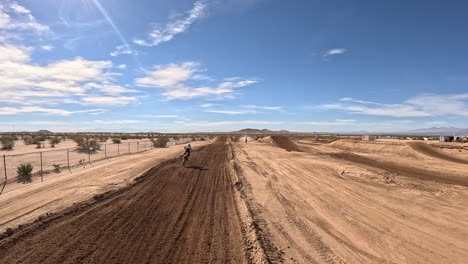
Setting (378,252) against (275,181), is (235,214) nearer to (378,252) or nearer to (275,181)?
(378,252)

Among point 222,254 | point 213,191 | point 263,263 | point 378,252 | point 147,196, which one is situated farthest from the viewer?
point 213,191

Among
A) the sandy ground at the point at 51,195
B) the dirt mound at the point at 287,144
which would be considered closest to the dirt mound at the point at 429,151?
the dirt mound at the point at 287,144

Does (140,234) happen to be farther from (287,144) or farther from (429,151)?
(287,144)

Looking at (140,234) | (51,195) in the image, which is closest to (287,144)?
(51,195)

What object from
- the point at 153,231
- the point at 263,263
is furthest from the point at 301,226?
the point at 153,231

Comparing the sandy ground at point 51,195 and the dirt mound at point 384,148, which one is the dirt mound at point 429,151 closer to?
the dirt mound at point 384,148

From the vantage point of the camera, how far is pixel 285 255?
6.89 metres

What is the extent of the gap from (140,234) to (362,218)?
26.0 ft

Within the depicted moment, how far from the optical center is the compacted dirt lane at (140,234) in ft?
21.1

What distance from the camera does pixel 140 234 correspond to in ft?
25.6

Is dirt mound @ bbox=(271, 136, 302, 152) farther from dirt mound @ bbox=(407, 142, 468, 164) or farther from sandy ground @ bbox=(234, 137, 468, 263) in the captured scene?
sandy ground @ bbox=(234, 137, 468, 263)

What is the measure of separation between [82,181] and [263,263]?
13461 millimetres

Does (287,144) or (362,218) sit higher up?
(287,144)

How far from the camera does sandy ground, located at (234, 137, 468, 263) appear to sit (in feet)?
23.7
